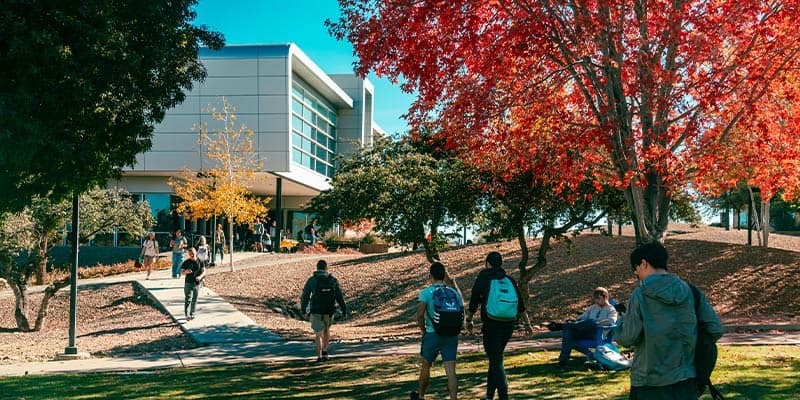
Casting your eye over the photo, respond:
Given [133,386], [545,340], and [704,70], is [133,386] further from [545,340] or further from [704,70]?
[704,70]

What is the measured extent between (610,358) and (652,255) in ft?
17.1

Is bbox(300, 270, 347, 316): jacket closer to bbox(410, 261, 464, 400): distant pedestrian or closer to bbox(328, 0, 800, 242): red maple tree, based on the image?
bbox(328, 0, 800, 242): red maple tree

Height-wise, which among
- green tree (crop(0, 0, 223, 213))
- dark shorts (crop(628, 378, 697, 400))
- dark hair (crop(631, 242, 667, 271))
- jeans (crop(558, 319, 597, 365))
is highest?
green tree (crop(0, 0, 223, 213))

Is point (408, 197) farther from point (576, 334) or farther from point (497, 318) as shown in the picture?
point (497, 318)

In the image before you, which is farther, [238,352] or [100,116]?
[238,352]

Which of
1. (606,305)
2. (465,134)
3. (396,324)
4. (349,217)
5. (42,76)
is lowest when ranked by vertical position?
(396,324)

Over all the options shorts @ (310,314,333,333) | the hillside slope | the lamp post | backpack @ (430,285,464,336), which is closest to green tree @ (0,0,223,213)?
the lamp post

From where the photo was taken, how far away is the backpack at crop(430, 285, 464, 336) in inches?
294

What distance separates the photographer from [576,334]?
9812mm

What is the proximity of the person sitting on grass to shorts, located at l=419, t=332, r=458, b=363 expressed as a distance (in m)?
2.68

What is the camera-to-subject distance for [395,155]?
16.8m

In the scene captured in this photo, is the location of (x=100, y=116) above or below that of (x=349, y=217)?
above

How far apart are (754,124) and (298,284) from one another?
55.0 ft

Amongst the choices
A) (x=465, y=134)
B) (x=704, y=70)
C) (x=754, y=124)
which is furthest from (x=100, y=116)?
(x=754, y=124)
